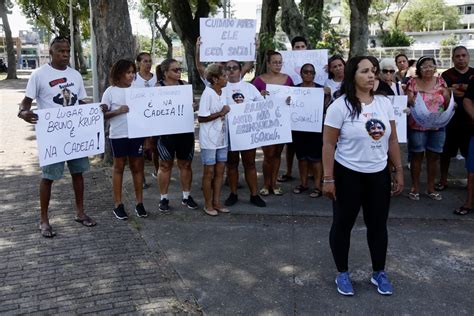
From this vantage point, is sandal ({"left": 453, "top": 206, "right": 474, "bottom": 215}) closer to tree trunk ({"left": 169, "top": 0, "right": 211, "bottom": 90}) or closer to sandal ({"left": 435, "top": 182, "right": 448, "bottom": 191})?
sandal ({"left": 435, "top": 182, "right": 448, "bottom": 191})

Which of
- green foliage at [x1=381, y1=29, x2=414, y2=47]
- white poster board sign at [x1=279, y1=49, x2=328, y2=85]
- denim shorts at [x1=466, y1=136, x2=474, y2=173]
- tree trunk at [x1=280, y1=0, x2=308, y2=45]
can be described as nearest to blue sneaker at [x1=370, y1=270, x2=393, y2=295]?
denim shorts at [x1=466, y1=136, x2=474, y2=173]

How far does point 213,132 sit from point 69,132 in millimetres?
1570

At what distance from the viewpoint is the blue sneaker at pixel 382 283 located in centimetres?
396

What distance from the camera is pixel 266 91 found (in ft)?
20.7

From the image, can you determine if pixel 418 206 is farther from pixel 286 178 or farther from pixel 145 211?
pixel 145 211

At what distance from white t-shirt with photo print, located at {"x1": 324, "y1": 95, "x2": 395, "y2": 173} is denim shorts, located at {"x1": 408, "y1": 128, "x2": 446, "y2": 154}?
9.33 feet

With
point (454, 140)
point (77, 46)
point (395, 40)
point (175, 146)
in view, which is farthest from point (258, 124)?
point (395, 40)

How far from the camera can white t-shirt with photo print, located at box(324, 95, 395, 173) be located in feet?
12.3

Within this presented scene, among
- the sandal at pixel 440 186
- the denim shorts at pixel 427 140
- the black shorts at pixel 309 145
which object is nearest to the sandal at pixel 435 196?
the sandal at pixel 440 186

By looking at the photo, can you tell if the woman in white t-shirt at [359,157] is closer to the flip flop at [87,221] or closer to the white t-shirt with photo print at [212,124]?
the white t-shirt with photo print at [212,124]

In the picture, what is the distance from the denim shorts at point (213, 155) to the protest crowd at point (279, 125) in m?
0.01

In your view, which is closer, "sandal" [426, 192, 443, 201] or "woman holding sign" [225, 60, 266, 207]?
"woman holding sign" [225, 60, 266, 207]

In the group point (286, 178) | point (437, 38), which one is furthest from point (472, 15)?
point (286, 178)

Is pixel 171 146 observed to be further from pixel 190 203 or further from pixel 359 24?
pixel 359 24
